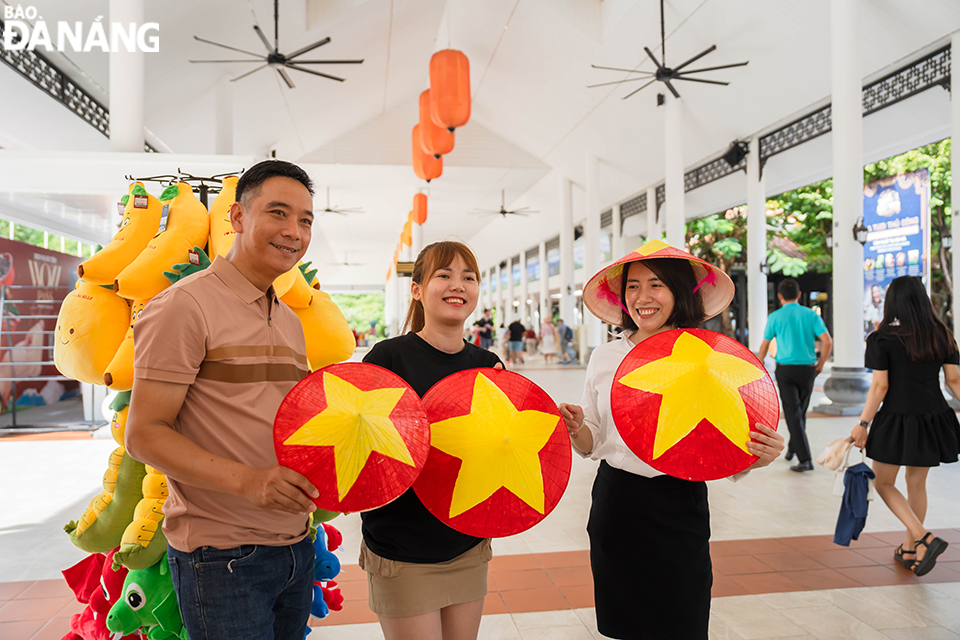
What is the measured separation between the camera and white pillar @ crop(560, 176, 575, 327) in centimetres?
1620

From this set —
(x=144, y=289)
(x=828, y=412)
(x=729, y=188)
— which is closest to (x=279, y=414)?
(x=144, y=289)

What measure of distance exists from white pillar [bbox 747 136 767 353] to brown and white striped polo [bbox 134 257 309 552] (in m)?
11.6

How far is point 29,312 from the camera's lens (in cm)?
813

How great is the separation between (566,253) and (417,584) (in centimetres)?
1587

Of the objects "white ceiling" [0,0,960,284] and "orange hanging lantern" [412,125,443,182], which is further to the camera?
"orange hanging lantern" [412,125,443,182]

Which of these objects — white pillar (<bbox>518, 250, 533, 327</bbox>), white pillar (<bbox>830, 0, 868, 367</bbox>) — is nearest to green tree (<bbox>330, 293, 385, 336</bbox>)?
white pillar (<bbox>518, 250, 533, 327</bbox>)

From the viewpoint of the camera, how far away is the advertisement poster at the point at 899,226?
9312 mm

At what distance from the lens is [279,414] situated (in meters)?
1.00

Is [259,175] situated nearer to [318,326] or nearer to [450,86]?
[318,326]

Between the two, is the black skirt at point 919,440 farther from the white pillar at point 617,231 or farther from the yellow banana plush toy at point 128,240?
the white pillar at point 617,231

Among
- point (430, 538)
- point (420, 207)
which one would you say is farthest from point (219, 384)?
point (420, 207)

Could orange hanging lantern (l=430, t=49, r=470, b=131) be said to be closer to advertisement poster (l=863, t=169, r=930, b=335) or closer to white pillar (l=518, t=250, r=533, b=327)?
advertisement poster (l=863, t=169, r=930, b=335)

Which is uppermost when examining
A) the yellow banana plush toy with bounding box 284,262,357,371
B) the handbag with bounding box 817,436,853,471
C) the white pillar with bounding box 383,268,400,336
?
the white pillar with bounding box 383,268,400,336

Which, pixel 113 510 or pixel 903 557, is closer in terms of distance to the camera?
pixel 113 510
